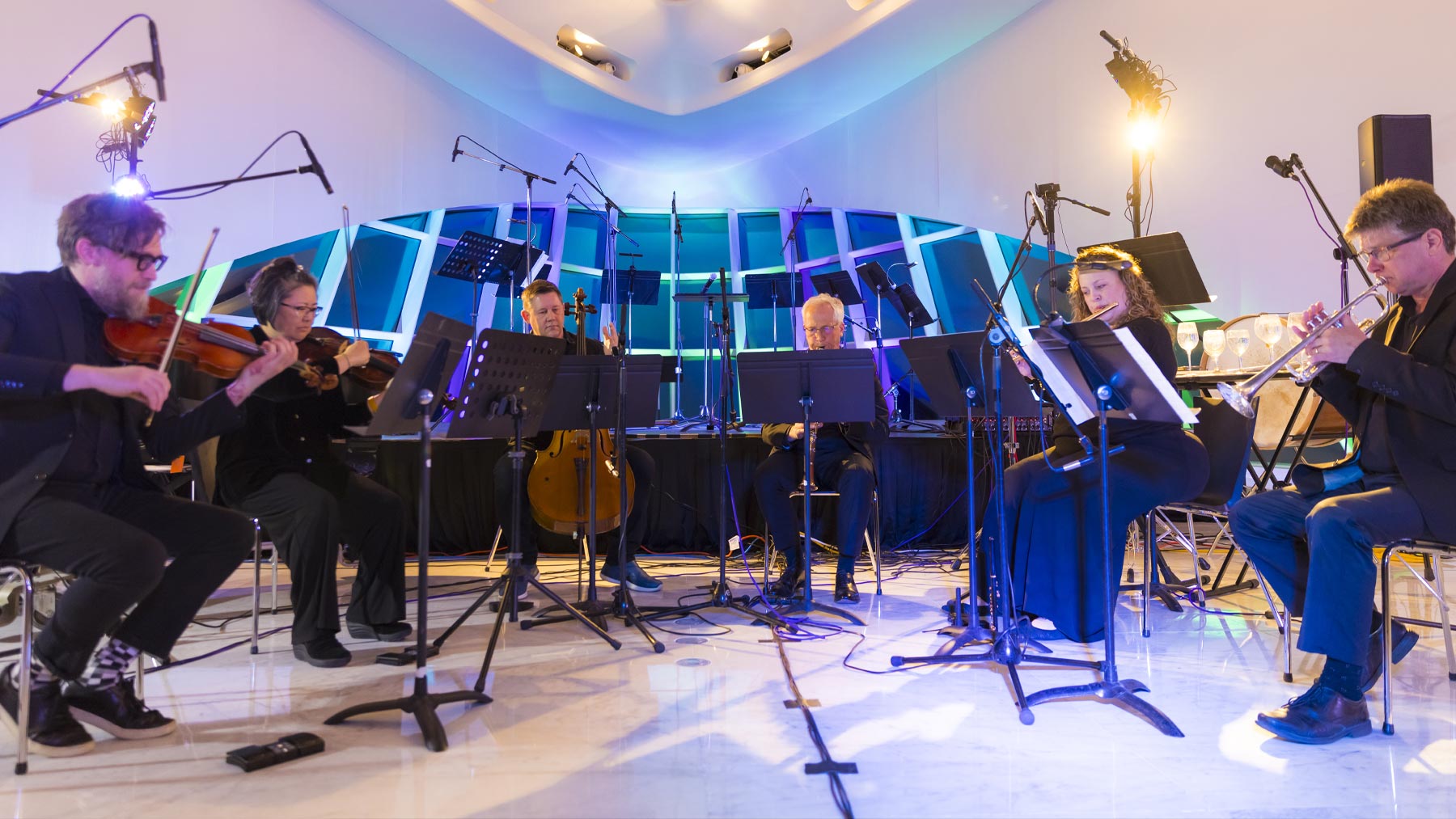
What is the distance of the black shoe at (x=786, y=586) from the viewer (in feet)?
13.2

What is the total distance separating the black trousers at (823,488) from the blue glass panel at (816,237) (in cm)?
634

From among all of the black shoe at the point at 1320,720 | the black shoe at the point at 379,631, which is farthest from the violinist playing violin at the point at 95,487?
the black shoe at the point at 1320,720

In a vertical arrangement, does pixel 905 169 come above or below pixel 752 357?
above

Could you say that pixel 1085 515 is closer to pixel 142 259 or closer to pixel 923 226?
pixel 142 259

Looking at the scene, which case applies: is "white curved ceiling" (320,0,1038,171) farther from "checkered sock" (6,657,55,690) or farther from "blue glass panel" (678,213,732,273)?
"checkered sock" (6,657,55,690)

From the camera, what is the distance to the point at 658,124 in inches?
361

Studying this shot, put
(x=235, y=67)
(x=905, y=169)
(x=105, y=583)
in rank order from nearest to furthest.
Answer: (x=105, y=583) → (x=235, y=67) → (x=905, y=169)

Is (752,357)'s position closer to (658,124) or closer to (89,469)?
(89,469)

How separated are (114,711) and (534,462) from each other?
6.96 ft

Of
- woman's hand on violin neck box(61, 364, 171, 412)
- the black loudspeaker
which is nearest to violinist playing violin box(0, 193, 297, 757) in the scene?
woman's hand on violin neck box(61, 364, 171, 412)

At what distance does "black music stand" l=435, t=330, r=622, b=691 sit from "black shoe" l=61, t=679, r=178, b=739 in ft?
2.68

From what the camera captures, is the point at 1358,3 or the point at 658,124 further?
the point at 658,124

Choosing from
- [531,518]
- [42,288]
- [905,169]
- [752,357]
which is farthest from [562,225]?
[42,288]

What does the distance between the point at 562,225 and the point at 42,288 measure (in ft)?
26.9
